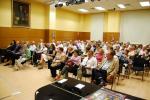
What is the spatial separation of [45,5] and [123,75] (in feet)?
29.1

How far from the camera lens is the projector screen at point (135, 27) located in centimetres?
1319

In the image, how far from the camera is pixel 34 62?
8.50 m

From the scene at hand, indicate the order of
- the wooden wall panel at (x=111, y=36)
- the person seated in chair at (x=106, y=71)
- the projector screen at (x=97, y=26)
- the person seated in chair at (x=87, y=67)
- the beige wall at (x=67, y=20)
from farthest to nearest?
the projector screen at (x=97, y=26), the wooden wall panel at (x=111, y=36), the beige wall at (x=67, y=20), the person seated in chair at (x=87, y=67), the person seated in chair at (x=106, y=71)

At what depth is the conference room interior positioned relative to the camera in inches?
223

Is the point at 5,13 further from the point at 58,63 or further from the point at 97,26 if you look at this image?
the point at 97,26

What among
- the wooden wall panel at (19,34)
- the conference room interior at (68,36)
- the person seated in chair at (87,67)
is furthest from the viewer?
the wooden wall panel at (19,34)

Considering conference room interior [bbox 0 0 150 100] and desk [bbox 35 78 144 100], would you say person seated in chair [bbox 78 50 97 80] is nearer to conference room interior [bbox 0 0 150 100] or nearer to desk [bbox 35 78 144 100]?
conference room interior [bbox 0 0 150 100]

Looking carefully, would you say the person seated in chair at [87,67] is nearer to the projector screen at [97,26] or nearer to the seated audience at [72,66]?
the seated audience at [72,66]

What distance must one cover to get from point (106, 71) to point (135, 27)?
35.0 ft

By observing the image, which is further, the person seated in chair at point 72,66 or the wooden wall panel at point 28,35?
the wooden wall panel at point 28,35

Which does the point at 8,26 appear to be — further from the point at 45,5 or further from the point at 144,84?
the point at 144,84


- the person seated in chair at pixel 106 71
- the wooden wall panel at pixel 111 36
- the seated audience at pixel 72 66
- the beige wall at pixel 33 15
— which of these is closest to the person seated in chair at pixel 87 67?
the seated audience at pixel 72 66

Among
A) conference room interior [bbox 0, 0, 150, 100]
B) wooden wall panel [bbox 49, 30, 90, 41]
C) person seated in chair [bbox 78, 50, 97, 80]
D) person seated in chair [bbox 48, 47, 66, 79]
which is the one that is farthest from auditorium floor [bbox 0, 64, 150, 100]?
wooden wall panel [bbox 49, 30, 90, 41]

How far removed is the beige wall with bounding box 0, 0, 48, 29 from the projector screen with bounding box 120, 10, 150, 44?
22.9 feet
